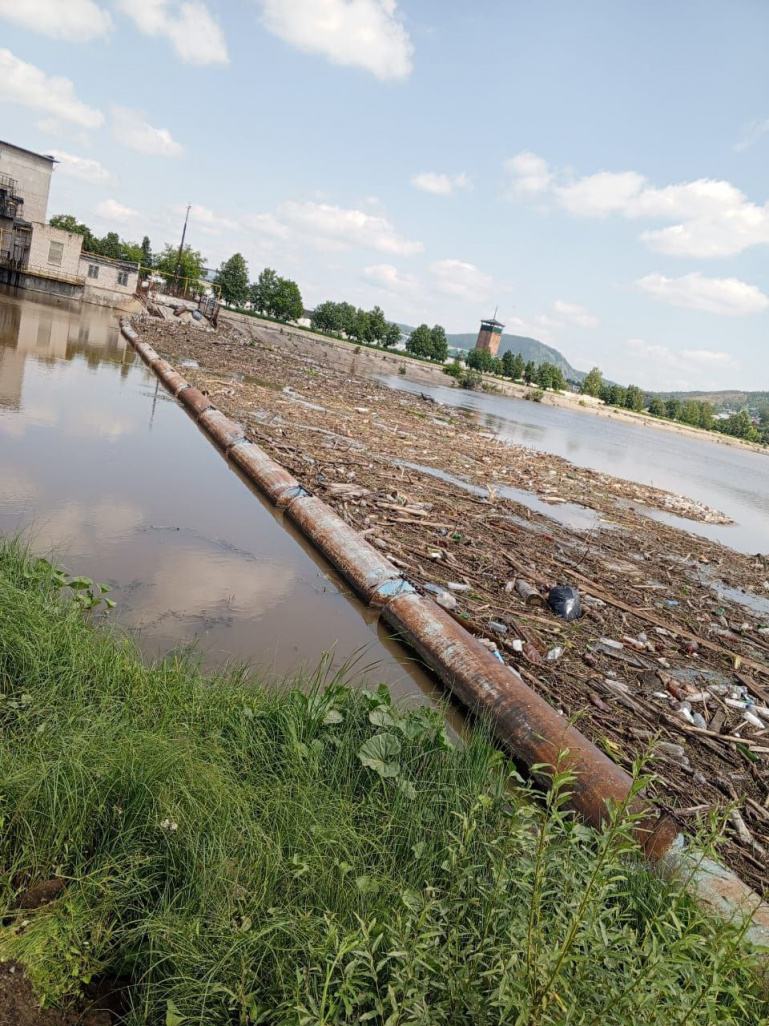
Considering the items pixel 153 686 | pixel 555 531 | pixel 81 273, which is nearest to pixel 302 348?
pixel 81 273

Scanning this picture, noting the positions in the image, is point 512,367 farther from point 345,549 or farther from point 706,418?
point 345,549

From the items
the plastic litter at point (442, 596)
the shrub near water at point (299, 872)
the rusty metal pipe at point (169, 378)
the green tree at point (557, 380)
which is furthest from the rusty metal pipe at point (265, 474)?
the green tree at point (557, 380)

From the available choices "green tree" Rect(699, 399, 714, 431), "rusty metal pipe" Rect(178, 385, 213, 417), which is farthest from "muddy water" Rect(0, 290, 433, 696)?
"green tree" Rect(699, 399, 714, 431)

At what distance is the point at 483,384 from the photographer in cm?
8406

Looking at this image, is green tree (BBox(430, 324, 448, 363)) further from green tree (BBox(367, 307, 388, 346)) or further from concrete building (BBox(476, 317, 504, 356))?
concrete building (BBox(476, 317, 504, 356))

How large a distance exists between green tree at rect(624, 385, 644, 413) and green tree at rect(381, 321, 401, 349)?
50.7 meters

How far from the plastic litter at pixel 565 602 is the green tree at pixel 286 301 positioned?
81.9m

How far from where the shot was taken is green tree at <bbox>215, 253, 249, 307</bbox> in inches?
2980

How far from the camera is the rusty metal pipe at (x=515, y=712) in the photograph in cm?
387

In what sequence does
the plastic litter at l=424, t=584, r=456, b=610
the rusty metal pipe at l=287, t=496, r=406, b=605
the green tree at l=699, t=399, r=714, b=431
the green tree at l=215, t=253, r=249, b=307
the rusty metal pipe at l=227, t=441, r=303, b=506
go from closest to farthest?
the rusty metal pipe at l=287, t=496, r=406, b=605, the plastic litter at l=424, t=584, r=456, b=610, the rusty metal pipe at l=227, t=441, r=303, b=506, the green tree at l=215, t=253, r=249, b=307, the green tree at l=699, t=399, r=714, b=431

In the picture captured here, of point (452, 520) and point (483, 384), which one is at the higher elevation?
point (483, 384)

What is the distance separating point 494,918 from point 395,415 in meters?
23.5

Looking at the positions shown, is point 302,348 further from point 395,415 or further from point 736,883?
point 736,883

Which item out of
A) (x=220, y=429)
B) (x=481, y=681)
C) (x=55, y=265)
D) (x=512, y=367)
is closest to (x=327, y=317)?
(x=512, y=367)
